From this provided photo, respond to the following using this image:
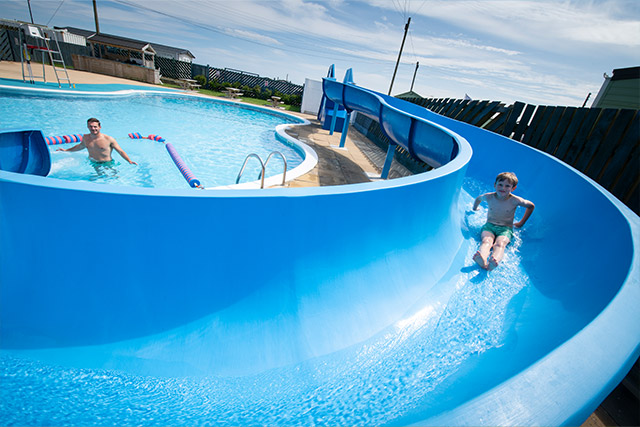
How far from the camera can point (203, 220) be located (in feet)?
5.44

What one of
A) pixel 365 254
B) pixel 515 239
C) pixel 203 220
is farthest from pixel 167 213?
pixel 515 239

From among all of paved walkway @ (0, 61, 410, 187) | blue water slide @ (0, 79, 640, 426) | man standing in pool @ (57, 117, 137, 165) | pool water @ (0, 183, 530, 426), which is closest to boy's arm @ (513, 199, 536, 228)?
blue water slide @ (0, 79, 640, 426)

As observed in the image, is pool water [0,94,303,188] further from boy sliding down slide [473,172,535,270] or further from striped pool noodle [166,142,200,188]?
boy sliding down slide [473,172,535,270]

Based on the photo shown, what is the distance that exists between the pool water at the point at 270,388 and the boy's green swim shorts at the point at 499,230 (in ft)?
5.37

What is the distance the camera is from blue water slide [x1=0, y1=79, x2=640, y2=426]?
154cm

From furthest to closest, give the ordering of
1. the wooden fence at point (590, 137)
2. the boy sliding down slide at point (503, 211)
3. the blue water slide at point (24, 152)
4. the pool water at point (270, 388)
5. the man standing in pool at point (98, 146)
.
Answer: the man standing in pool at point (98, 146), the wooden fence at point (590, 137), the boy sliding down slide at point (503, 211), the blue water slide at point (24, 152), the pool water at point (270, 388)

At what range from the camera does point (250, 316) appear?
6.20ft

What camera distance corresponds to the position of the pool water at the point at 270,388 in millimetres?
1513

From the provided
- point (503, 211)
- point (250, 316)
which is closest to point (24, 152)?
point (250, 316)

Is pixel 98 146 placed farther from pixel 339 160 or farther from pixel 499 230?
pixel 499 230

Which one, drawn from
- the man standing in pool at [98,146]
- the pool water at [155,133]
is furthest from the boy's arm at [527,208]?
the man standing in pool at [98,146]

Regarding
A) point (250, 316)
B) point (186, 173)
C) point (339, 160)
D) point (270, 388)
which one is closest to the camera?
point (270, 388)

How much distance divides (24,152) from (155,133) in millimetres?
8083

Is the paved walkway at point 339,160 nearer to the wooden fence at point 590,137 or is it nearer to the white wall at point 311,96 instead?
the wooden fence at point 590,137
